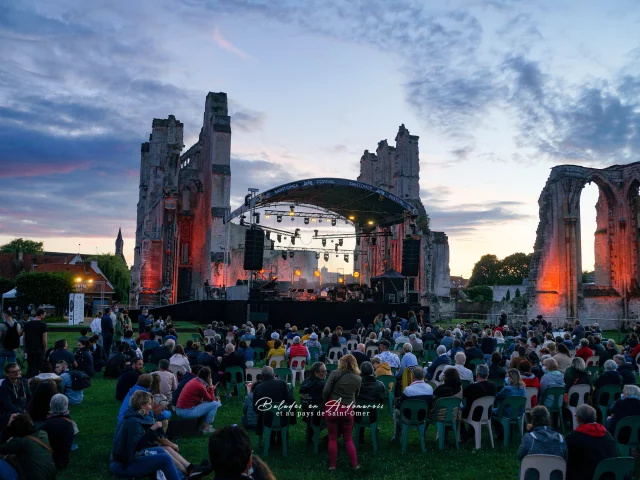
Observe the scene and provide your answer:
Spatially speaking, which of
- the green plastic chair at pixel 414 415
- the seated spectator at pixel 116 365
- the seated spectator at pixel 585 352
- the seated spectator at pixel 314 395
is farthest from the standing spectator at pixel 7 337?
the seated spectator at pixel 585 352

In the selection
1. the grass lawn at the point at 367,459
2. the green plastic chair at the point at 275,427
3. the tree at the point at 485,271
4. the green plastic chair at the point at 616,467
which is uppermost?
the tree at the point at 485,271

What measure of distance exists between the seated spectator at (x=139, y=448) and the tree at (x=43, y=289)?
2844 centimetres

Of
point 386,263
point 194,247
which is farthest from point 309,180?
point 194,247

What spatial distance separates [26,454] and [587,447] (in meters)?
4.54

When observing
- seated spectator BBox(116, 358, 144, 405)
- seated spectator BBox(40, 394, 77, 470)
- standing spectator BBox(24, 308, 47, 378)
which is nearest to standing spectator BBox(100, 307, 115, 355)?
standing spectator BBox(24, 308, 47, 378)

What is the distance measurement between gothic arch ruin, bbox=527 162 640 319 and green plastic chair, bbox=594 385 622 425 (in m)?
21.2

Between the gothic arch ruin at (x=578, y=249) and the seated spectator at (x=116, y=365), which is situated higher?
the gothic arch ruin at (x=578, y=249)

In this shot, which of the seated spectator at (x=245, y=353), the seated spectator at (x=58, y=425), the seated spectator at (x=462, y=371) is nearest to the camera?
the seated spectator at (x=58, y=425)

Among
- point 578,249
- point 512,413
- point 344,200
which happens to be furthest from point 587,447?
point 344,200

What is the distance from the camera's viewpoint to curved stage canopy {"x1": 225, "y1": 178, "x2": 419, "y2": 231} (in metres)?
26.1

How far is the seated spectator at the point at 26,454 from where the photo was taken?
13.6 ft

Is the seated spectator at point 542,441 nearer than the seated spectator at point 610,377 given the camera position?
Yes

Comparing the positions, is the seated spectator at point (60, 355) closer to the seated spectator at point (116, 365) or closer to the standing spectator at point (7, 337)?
the standing spectator at point (7, 337)

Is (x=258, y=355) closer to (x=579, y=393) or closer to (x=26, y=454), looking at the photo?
(x=579, y=393)
